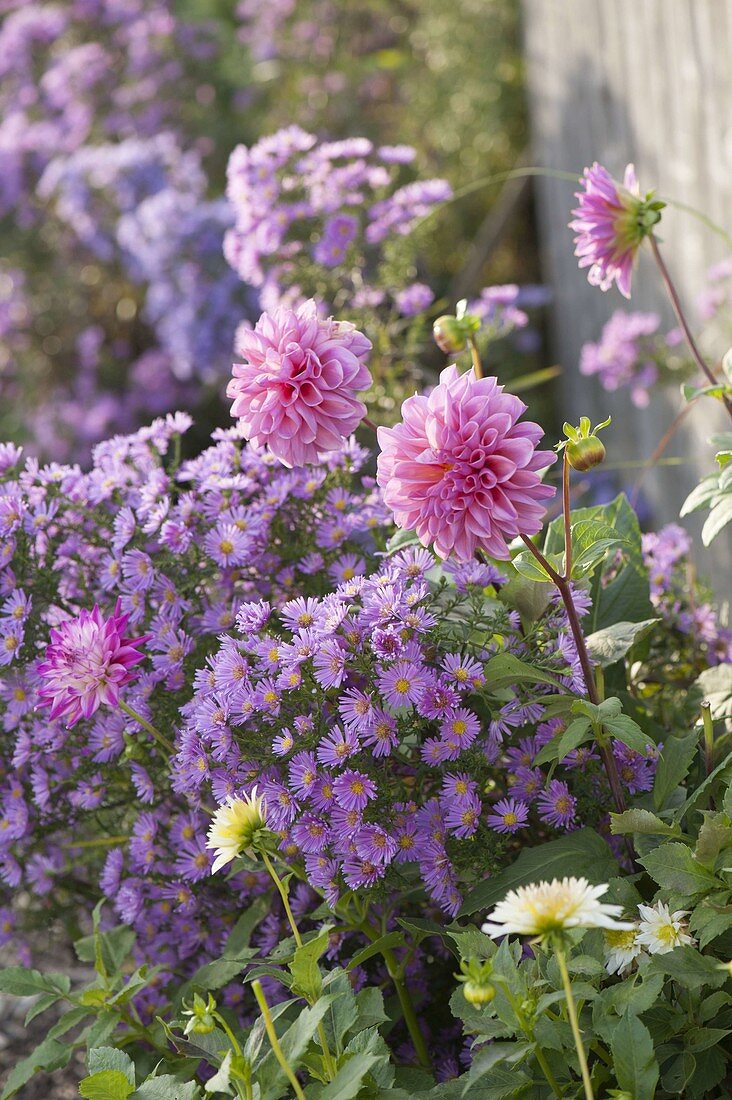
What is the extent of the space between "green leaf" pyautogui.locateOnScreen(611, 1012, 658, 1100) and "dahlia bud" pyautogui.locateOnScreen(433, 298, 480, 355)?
0.75 m

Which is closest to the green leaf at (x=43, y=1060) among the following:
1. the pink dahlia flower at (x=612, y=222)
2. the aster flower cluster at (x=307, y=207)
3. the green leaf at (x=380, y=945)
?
the green leaf at (x=380, y=945)

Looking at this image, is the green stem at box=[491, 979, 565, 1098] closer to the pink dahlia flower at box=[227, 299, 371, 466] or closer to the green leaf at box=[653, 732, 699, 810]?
the green leaf at box=[653, 732, 699, 810]

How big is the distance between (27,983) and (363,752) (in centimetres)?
47

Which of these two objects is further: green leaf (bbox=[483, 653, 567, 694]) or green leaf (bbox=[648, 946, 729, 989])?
green leaf (bbox=[483, 653, 567, 694])

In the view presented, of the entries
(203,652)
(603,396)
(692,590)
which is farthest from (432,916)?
(603,396)

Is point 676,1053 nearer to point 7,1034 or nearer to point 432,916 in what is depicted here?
point 432,916

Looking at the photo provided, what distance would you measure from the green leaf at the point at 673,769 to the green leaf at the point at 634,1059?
302 mm

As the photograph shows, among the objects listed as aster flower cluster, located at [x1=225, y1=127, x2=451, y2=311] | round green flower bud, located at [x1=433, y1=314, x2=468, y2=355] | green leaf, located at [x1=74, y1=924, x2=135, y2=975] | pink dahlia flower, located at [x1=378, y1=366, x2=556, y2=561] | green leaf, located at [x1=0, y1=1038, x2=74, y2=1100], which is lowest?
green leaf, located at [x1=0, y1=1038, x2=74, y2=1100]

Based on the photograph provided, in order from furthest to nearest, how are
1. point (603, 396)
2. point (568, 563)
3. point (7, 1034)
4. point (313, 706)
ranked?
1. point (603, 396)
2. point (7, 1034)
3. point (313, 706)
4. point (568, 563)

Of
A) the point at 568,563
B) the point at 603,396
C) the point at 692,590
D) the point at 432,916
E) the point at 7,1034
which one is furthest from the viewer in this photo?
the point at 603,396

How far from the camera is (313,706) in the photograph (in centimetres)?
124

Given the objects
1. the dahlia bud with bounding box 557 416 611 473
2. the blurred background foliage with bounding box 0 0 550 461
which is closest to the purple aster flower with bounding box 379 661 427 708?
the dahlia bud with bounding box 557 416 611 473

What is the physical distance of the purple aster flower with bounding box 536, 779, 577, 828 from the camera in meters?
1.24

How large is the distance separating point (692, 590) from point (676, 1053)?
0.68 meters
